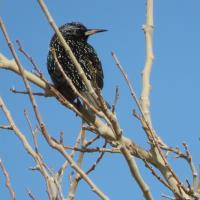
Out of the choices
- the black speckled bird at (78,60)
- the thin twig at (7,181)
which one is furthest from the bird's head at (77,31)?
the thin twig at (7,181)

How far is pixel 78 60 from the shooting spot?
4.71m

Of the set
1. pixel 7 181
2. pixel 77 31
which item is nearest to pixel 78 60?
pixel 77 31

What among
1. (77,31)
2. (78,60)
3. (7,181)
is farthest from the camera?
(77,31)

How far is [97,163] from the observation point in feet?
10.4

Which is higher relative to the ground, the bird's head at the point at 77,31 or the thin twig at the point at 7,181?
the bird's head at the point at 77,31

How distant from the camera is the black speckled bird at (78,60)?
457 cm

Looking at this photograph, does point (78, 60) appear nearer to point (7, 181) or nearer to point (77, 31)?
point (77, 31)

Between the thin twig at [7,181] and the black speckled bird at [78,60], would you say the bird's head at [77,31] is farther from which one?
the thin twig at [7,181]

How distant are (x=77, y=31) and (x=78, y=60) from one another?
89 cm

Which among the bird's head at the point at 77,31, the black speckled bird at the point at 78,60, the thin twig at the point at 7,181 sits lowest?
the thin twig at the point at 7,181

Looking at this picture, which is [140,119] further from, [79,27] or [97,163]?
[79,27]

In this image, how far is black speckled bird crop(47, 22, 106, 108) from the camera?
15.0ft

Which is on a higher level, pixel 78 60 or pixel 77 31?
pixel 77 31

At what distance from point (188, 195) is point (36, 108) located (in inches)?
33.2
